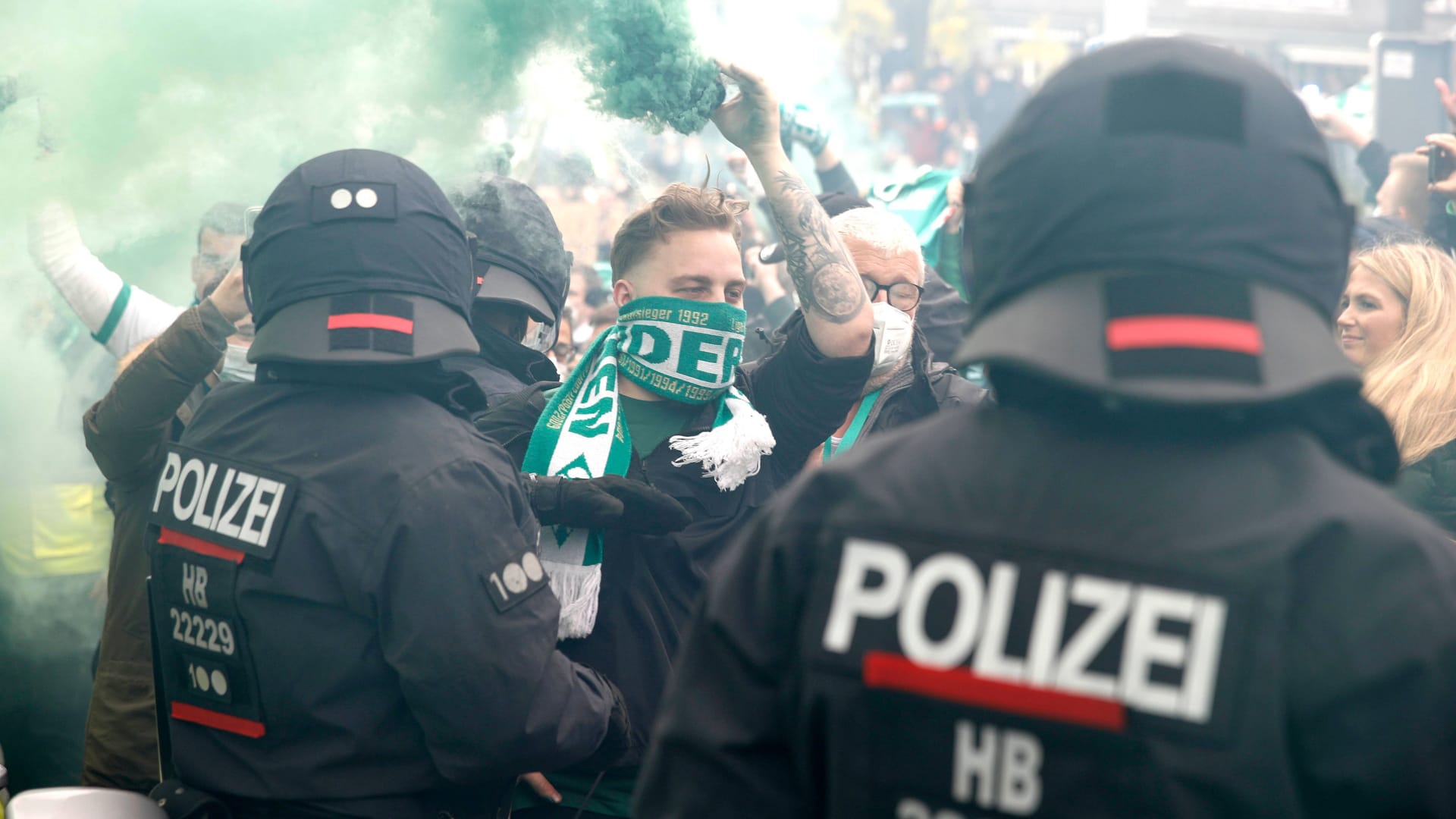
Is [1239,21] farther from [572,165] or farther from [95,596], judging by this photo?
[95,596]

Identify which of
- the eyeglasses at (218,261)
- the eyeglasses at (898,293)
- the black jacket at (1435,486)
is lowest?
the black jacket at (1435,486)

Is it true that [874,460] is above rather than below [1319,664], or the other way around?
above

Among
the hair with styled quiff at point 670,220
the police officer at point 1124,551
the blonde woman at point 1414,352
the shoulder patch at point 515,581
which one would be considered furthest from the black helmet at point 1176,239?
the blonde woman at point 1414,352

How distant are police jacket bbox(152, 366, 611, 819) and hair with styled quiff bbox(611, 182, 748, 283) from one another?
95 centimetres

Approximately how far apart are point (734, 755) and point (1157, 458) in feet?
1.88

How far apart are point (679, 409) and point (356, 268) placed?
3.18 feet

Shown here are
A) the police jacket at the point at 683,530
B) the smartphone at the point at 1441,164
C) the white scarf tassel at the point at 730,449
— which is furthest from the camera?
the smartphone at the point at 1441,164

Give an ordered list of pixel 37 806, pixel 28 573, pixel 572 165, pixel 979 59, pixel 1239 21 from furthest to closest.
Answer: pixel 1239 21 → pixel 979 59 → pixel 572 165 → pixel 28 573 → pixel 37 806

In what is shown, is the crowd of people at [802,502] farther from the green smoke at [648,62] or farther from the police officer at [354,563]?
the green smoke at [648,62]

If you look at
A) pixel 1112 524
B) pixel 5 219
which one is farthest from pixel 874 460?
pixel 5 219

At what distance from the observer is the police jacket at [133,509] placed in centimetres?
319

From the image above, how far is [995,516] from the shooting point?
1.29 m

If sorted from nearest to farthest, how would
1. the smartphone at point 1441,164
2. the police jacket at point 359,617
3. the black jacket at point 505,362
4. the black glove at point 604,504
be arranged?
the police jacket at point 359,617
the black glove at point 604,504
the black jacket at point 505,362
the smartphone at point 1441,164

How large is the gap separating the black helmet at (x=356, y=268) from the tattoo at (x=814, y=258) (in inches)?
38.2
